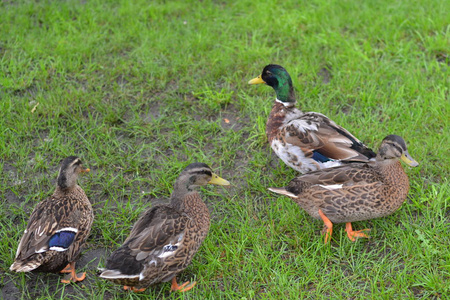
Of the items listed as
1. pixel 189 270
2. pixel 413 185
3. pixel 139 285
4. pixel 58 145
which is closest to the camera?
pixel 139 285

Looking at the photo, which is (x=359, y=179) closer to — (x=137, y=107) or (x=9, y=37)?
(x=137, y=107)

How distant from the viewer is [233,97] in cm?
543

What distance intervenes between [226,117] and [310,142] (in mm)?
1250

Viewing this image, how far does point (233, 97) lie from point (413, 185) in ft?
6.83

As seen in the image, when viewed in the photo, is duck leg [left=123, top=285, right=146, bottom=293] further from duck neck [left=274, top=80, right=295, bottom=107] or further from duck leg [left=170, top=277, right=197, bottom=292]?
duck neck [left=274, top=80, right=295, bottom=107]

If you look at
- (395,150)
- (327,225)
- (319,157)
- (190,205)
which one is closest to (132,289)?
(190,205)

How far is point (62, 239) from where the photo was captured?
3537 mm

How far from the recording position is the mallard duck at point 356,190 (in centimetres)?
371

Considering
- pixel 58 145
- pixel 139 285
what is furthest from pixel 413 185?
pixel 58 145

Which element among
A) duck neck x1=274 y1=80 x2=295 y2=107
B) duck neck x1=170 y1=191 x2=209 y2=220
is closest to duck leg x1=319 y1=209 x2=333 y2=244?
duck neck x1=170 y1=191 x2=209 y2=220

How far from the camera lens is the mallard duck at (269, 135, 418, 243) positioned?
3707mm

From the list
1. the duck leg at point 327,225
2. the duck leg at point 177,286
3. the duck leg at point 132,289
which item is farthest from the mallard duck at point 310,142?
the duck leg at point 132,289

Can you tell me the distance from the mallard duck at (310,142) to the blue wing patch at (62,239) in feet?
6.00

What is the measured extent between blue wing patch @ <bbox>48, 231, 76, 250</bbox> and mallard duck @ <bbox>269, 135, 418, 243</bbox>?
154cm
